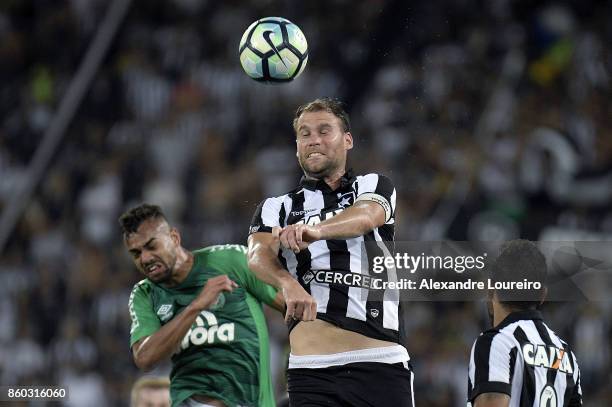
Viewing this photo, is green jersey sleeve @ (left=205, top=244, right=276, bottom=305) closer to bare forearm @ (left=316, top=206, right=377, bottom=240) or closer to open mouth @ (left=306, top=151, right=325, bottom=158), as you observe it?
open mouth @ (left=306, top=151, right=325, bottom=158)

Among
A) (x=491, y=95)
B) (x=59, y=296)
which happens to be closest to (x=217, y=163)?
(x=59, y=296)

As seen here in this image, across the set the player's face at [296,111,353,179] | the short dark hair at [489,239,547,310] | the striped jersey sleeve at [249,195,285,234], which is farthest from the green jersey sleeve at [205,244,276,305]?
the short dark hair at [489,239,547,310]

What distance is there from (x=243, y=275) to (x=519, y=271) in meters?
1.87

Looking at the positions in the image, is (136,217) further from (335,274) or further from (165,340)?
(335,274)

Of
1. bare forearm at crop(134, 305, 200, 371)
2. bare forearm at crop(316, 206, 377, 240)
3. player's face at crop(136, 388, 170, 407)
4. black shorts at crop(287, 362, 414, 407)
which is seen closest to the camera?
bare forearm at crop(316, 206, 377, 240)

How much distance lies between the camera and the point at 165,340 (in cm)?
584

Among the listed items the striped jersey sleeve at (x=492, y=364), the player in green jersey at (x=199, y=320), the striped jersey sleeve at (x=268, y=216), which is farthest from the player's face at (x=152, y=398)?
the striped jersey sleeve at (x=492, y=364)

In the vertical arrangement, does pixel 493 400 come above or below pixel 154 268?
below

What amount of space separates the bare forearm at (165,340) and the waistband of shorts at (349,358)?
0.98 meters

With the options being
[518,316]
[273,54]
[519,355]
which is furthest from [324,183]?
[273,54]

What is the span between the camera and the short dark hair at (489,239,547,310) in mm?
4934

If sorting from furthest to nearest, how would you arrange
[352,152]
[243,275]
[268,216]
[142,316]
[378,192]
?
[352,152] → [243,275] → [142,316] → [268,216] → [378,192]

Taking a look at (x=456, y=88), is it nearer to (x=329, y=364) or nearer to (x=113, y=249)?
(x=113, y=249)

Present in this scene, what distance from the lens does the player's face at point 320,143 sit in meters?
5.14
